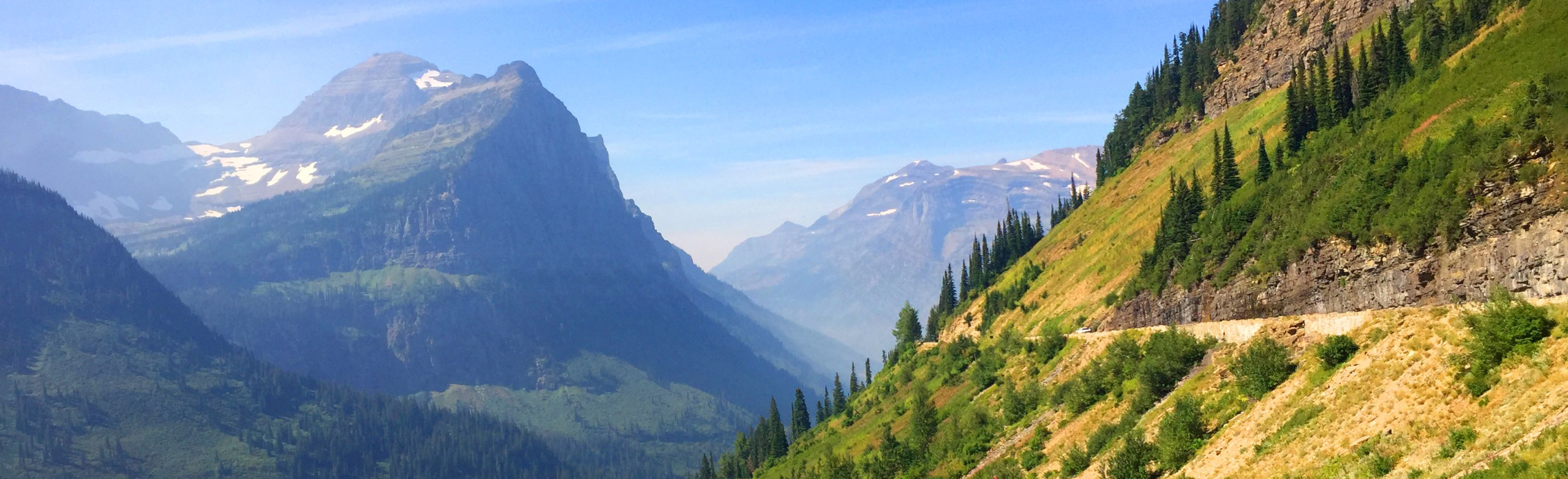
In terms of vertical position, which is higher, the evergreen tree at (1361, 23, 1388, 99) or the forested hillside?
the evergreen tree at (1361, 23, 1388, 99)

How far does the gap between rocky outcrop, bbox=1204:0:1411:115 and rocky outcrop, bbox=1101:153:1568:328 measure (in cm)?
8004

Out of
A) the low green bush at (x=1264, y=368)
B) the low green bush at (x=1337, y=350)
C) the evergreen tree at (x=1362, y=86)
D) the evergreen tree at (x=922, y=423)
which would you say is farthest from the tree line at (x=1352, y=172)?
the evergreen tree at (x=922, y=423)

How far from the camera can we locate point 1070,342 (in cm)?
9256

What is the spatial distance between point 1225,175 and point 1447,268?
61383mm

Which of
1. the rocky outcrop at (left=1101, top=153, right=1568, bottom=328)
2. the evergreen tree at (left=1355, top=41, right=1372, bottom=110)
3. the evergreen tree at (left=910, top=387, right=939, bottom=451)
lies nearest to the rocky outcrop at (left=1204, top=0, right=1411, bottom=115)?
the evergreen tree at (left=1355, top=41, right=1372, bottom=110)

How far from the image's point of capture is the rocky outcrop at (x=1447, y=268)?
157 feet

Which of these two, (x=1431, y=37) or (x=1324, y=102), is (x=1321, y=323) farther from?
(x=1324, y=102)

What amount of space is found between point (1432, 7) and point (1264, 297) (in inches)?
2000

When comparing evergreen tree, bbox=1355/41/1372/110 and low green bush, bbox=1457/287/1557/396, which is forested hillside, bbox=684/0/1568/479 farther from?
evergreen tree, bbox=1355/41/1372/110

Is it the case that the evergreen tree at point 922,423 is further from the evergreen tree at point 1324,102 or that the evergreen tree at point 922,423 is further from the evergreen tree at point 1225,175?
the evergreen tree at point 1324,102

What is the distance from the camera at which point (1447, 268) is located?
54188 mm

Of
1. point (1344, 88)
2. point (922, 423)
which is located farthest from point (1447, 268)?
point (1344, 88)

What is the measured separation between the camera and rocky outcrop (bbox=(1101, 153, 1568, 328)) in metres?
47.8

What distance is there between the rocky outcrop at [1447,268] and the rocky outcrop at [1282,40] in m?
80.0
